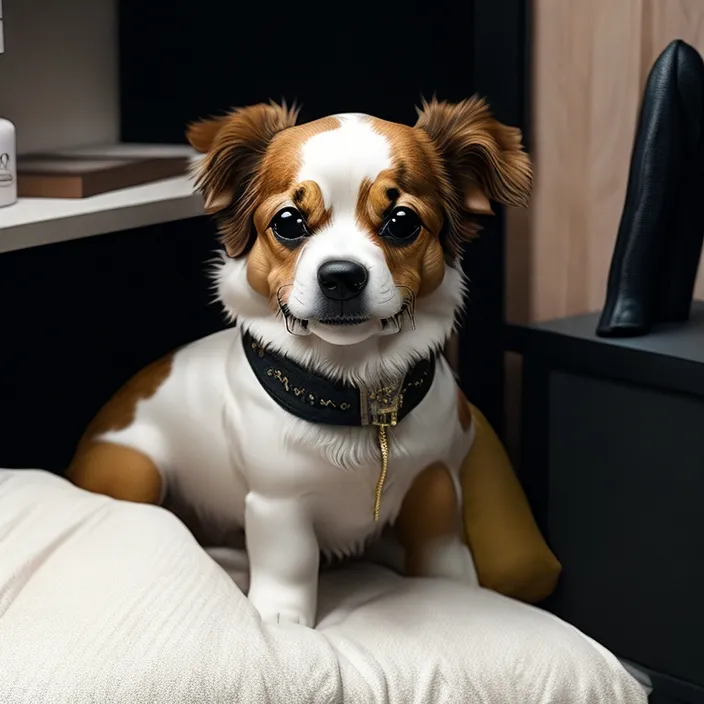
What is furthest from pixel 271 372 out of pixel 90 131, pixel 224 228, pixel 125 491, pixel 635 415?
pixel 90 131

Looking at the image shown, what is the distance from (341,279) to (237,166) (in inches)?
7.9

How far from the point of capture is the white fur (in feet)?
3.58

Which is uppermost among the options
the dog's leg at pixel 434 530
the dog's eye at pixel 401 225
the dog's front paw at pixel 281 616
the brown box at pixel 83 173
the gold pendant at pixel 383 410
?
the brown box at pixel 83 173

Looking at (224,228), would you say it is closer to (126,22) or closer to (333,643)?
(333,643)

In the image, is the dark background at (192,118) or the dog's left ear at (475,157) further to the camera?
the dark background at (192,118)

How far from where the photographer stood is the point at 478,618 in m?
1.23

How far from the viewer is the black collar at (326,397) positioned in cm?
117

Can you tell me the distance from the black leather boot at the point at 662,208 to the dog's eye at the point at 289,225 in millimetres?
424

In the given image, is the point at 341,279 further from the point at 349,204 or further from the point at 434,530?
the point at 434,530

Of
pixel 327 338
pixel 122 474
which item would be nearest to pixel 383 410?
pixel 327 338

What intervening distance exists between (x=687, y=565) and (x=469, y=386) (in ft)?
1.30

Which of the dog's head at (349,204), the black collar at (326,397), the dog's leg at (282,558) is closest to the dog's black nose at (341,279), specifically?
the dog's head at (349,204)

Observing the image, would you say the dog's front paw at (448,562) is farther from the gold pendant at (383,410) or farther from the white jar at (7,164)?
the white jar at (7,164)

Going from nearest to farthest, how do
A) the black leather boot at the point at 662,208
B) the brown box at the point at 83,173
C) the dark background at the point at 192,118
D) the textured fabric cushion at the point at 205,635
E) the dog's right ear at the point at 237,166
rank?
the textured fabric cushion at the point at 205,635 < the dog's right ear at the point at 237,166 < the black leather boot at the point at 662,208 < the brown box at the point at 83,173 < the dark background at the point at 192,118
